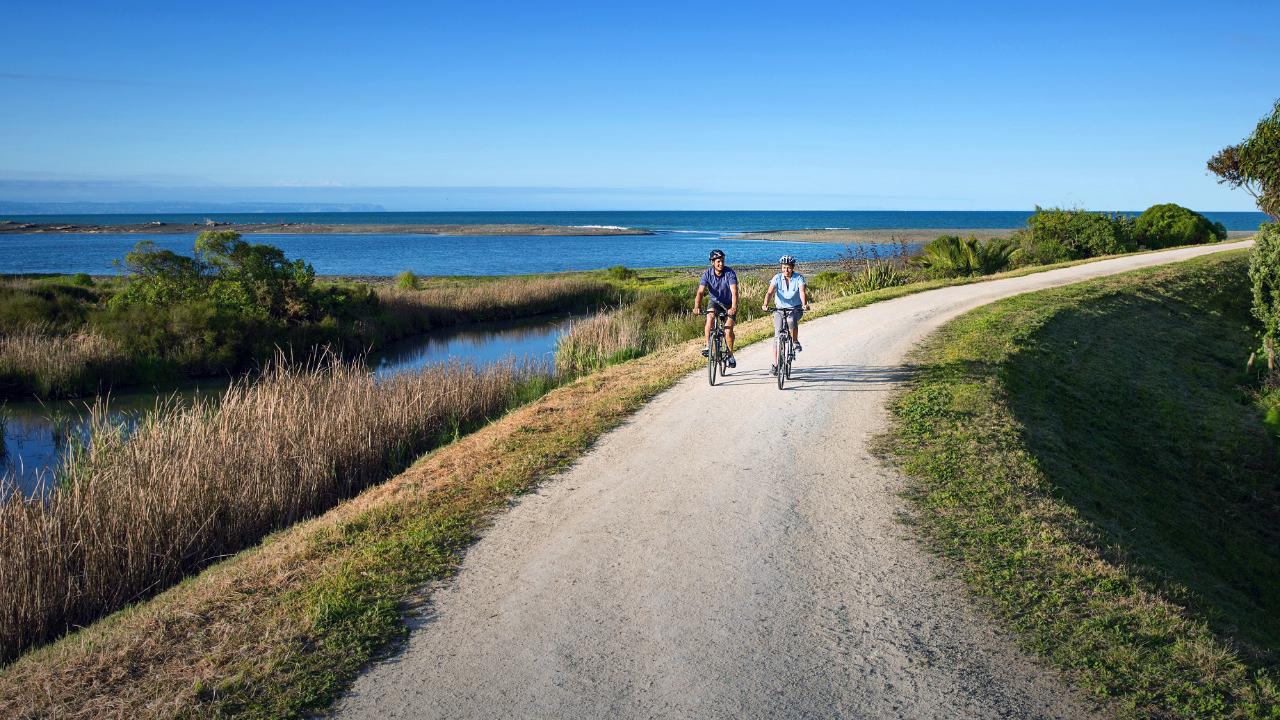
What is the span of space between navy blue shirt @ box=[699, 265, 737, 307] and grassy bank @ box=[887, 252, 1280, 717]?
3087 millimetres

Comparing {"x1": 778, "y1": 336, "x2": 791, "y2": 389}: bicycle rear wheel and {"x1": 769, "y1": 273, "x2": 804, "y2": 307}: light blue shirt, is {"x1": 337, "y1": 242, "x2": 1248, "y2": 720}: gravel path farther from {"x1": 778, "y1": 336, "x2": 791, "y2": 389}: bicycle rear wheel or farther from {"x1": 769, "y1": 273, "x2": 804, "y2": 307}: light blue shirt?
{"x1": 769, "y1": 273, "x2": 804, "y2": 307}: light blue shirt

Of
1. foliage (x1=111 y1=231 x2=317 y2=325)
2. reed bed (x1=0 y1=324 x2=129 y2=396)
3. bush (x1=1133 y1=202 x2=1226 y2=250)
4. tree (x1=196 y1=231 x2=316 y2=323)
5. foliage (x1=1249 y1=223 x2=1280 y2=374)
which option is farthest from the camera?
bush (x1=1133 y1=202 x2=1226 y2=250)

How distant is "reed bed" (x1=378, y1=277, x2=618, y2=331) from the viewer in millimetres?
35750

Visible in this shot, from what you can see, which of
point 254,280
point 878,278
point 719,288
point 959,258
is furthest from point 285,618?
point 959,258

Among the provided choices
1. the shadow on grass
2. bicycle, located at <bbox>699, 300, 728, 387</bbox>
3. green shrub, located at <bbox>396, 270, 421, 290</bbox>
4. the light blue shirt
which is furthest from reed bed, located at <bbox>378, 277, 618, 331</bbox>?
the shadow on grass

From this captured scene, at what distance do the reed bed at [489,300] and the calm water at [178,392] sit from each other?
1.10m

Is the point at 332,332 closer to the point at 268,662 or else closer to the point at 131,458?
the point at 131,458

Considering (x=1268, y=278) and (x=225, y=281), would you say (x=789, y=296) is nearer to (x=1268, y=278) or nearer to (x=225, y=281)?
(x=1268, y=278)

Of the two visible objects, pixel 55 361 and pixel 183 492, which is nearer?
pixel 183 492

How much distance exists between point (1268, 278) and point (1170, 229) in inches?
1195

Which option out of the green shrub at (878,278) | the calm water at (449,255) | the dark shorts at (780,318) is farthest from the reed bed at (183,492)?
the calm water at (449,255)

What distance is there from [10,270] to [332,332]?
2081 inches

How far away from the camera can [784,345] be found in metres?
13.2

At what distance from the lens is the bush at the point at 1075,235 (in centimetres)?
4081
